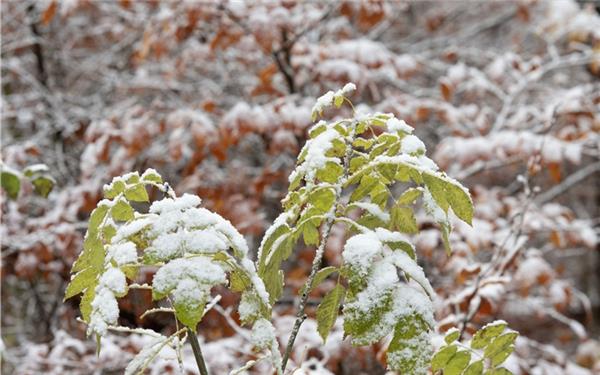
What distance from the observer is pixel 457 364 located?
3.24 ft

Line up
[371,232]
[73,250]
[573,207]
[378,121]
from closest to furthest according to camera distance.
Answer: [371,232]
[378,121]
[73,250]
[573,207]

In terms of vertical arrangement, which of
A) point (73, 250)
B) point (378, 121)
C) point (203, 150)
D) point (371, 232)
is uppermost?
point (378, 121)

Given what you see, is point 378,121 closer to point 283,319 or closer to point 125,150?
point 283,319

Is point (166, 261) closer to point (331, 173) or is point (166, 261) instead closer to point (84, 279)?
point (84, 279)

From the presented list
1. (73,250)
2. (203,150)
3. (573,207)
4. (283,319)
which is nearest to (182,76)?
(203,150)

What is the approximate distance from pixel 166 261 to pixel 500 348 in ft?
1.83

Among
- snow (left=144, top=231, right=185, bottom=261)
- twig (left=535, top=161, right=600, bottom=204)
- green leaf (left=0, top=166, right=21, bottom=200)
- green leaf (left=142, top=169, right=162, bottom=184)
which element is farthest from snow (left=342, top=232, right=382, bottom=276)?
twig (left=535, top=161, right=600, bottom=204)

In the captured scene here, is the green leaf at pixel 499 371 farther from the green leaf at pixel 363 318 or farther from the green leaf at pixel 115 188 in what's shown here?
the green leaf at pixel 115 188

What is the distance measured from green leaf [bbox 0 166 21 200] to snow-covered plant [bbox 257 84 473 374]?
0.82m

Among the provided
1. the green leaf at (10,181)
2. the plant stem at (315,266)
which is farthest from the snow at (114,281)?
the green leaf at (10,181)

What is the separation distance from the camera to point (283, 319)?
2605 millimetres

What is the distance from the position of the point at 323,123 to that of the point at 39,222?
8.88 feet

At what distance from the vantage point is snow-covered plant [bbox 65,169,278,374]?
0.74 meters

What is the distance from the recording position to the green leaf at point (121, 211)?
0.90 m
